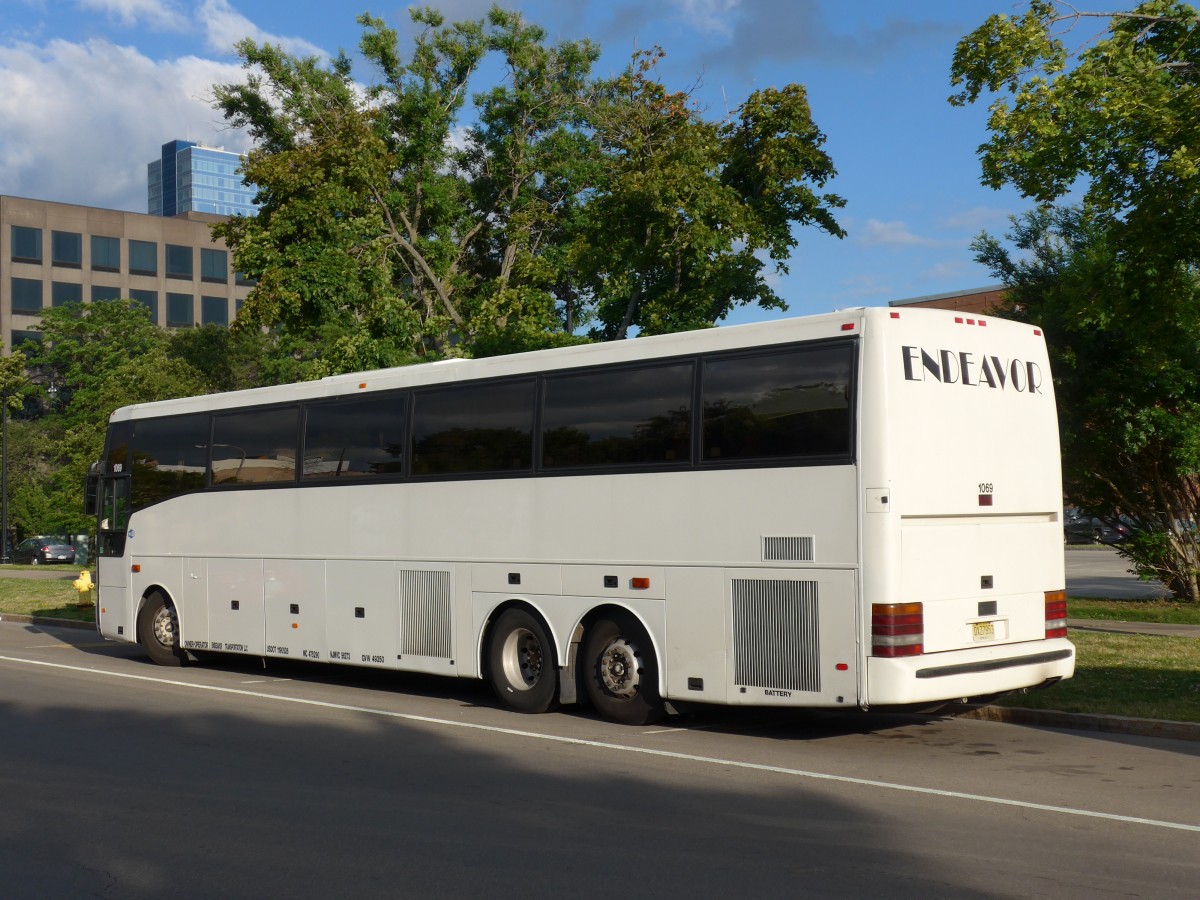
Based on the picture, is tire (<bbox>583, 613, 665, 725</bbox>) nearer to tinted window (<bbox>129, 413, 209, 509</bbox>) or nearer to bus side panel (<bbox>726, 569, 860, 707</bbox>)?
bus side panel (<bbox>726, 569, 860, 707</bbox>)

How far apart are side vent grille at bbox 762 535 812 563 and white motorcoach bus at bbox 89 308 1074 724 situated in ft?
0.06

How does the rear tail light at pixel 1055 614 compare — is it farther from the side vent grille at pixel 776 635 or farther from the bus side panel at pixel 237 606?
the bus side panel at pixel 237 606

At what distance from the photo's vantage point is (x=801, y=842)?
23.9ft

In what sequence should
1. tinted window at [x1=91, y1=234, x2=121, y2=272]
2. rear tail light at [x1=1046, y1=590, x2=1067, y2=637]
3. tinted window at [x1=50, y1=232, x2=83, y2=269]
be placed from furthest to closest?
tinted window at [x1=91, y1=234, x2=121, y2=272]
tinted window at [x1=50, y1=232, x2=83, y2=269]
rear tail light at [x1=1046, y1=590, x2=1067, y2=637]

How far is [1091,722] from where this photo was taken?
1154 centimetres

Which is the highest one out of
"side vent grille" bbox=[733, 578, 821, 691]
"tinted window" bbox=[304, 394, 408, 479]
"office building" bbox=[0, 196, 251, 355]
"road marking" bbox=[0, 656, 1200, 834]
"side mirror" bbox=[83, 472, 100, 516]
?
"office building" bbox=[0, 196, 251, 355]

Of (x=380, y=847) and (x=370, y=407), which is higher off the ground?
(x=370, y=407)

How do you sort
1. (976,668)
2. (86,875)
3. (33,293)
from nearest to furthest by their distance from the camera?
(86,875) → (976,668) → (33,293)

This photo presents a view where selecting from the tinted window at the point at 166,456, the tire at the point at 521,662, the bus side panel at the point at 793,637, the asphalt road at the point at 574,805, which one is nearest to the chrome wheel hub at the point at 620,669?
the asphalt road at the point at 574,805

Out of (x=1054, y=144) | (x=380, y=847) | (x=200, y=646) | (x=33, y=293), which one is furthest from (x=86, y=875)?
(x=33, y=293)

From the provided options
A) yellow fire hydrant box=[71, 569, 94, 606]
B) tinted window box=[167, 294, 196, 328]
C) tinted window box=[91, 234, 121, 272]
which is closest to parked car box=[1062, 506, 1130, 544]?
yellow fire hydrant box=[71, 569, 94, 606]

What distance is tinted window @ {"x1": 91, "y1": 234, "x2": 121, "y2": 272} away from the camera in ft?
335

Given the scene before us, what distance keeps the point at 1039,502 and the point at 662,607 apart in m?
3.36

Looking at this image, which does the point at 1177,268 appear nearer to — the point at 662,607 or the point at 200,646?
the point at 662,607
